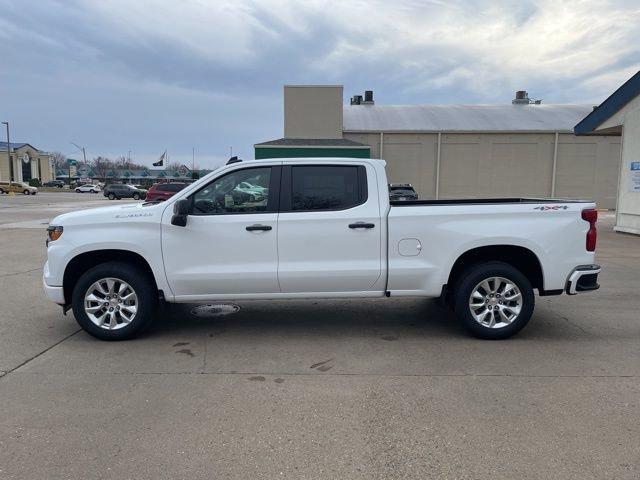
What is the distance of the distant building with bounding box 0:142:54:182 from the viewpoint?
8069 centimetres

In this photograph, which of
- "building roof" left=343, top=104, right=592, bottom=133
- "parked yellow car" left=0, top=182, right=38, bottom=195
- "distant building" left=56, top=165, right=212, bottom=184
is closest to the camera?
"building roof" left=343, top=104, right=592, bottom=133

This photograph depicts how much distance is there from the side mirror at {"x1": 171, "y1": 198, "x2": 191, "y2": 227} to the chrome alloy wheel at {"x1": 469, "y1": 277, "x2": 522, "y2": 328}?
10.2 feet

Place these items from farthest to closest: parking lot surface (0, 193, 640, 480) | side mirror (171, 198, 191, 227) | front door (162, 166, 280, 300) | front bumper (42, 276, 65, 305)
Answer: front bumper (42, 276, 65, 305), front door (162, 166, 280, 300), side mirror (171, 198, 191, 227), parking lot surface (0, 193, 640, 480)

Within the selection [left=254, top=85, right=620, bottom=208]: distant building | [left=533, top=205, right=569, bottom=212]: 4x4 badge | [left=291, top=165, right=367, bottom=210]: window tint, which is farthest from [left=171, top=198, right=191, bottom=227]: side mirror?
[left=254, top=85, right=620, bottom=208]: distant building

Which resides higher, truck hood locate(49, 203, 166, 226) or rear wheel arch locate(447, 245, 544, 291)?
truck hood locate(49, 203, 166, 226)

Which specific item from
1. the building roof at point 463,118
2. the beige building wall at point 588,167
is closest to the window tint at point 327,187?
the building roof at point 463,118

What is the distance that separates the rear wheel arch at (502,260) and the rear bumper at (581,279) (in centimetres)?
29

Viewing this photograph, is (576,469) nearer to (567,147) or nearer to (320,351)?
(320,351)

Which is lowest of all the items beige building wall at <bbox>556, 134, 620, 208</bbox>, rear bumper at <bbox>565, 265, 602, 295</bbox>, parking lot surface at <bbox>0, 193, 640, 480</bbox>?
parking lot surface at <bbox>0, 193, 640, 480</bbox>

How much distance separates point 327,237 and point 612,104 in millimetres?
14804

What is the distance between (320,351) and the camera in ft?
16.8

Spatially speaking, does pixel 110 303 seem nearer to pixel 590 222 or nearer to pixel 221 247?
pixel 221 247

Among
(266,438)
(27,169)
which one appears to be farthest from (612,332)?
(27,169)

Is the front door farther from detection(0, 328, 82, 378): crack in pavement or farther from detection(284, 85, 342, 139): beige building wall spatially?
detection(284, 85, 342, 139): beige building wall
